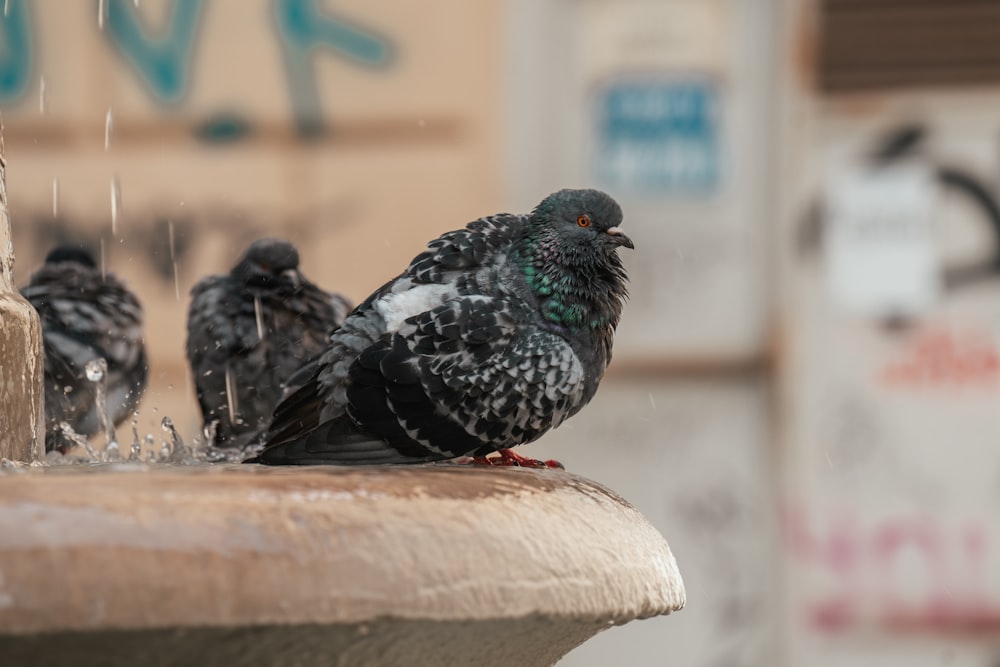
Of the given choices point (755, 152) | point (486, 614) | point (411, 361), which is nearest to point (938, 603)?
point (755, 152)

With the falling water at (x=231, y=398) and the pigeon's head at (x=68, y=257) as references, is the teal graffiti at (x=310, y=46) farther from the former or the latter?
the falling water at (x=231, y=398)

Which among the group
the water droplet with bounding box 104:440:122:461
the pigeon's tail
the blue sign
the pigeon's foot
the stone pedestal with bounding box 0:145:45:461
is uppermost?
the blue sign

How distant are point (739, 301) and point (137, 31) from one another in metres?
3.08

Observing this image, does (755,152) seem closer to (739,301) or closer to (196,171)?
(739,301)

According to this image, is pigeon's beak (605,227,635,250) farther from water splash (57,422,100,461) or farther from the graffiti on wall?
the graffiti on wall

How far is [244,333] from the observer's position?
11.8 feet

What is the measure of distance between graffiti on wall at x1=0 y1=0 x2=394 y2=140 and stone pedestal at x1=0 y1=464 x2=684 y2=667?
5.47 metres

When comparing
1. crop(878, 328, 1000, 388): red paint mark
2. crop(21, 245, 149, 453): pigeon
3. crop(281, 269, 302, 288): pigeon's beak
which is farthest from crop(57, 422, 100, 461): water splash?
crop(878, 328, 1000, 388): red paint mark

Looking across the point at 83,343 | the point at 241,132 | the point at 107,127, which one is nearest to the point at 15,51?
the point at 107,127

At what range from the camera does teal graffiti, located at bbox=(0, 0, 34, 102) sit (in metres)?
7.55

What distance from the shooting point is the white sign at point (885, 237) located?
7199 mm

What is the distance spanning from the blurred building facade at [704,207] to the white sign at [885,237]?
14 millimetres

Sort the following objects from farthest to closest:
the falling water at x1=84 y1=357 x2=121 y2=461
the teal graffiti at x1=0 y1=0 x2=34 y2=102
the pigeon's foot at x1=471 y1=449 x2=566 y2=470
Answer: the teal graffiti at x1=0 y1=0 x2=34 y2=102, the falling water at x1=84 y1=357 x2=121 y2=461, the pigeon's foot at x1=471 y1=449 x2=566 y2=470

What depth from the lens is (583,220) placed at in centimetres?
293
